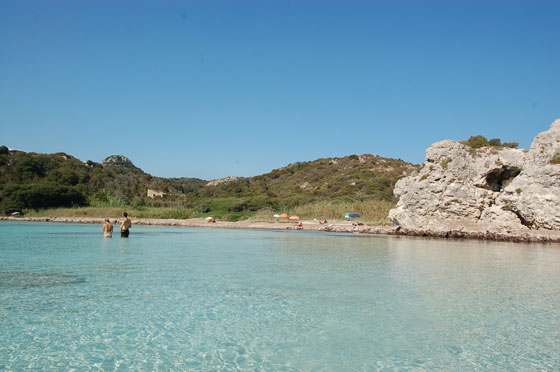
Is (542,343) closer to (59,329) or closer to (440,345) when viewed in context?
(440,345)

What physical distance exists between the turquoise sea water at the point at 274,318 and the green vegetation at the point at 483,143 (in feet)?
62.0

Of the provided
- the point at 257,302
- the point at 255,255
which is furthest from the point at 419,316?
the point at 255,255

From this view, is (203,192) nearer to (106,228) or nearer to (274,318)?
(106,228)

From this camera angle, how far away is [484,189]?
24672mm

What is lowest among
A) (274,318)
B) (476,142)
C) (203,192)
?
(274,318)

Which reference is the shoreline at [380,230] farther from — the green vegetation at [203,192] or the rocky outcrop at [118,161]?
the rocky outcrop at [118,161]

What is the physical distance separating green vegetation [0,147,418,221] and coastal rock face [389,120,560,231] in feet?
33.4

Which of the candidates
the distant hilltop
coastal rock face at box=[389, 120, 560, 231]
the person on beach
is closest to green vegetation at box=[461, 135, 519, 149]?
coastal rock face at box=[389, 120, 560, 231]

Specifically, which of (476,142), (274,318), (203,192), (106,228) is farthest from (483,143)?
(203,192)

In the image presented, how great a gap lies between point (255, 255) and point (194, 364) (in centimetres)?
963

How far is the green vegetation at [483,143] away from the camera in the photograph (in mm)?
27484

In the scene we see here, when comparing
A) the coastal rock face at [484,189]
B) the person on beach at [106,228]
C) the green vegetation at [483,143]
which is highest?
the green vegetation at [483,143]

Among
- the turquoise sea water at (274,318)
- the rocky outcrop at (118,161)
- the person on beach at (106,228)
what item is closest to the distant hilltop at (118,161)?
the rocky outcrop at (118,161)

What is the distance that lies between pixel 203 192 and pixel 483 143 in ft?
185
